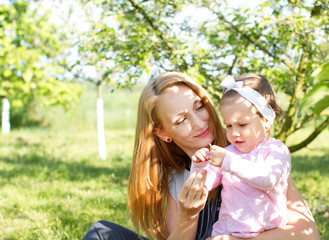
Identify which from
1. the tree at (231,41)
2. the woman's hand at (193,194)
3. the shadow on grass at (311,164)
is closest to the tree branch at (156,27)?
the tree at (231,41)

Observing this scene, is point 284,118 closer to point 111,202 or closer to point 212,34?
point 212,34

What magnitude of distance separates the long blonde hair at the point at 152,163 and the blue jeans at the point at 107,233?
66mm

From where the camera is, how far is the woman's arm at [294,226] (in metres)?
1.77

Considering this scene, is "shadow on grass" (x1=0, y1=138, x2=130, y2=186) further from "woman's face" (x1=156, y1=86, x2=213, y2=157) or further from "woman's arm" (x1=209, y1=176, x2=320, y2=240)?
"woman's arm" (x1=209, y1=176, x2=320, y2=240)

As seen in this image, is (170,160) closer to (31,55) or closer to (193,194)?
(193,194)

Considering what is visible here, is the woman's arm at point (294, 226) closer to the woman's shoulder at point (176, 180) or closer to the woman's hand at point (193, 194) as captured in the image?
the woman's hand at point (193, 194)

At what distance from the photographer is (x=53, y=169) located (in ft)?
21.4

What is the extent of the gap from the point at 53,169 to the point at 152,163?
466 centimetres

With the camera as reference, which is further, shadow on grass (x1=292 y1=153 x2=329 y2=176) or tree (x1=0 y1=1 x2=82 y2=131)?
tree (x1=0 y1=1 x2=82 y2=131)

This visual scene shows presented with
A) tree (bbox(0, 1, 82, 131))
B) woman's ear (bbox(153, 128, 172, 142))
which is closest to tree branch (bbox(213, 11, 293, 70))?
woman's ear (bbox(153, 128, 172, 142))

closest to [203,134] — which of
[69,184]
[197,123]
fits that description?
[197,123]

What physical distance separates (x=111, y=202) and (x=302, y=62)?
94.0 inches

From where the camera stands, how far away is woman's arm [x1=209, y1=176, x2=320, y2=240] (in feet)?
5.81

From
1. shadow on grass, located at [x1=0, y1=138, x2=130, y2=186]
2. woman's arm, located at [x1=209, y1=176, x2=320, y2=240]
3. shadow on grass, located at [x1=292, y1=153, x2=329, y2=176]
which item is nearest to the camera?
woman's arm, located at [x1=209, y1=176, x2=320, y2=240]
